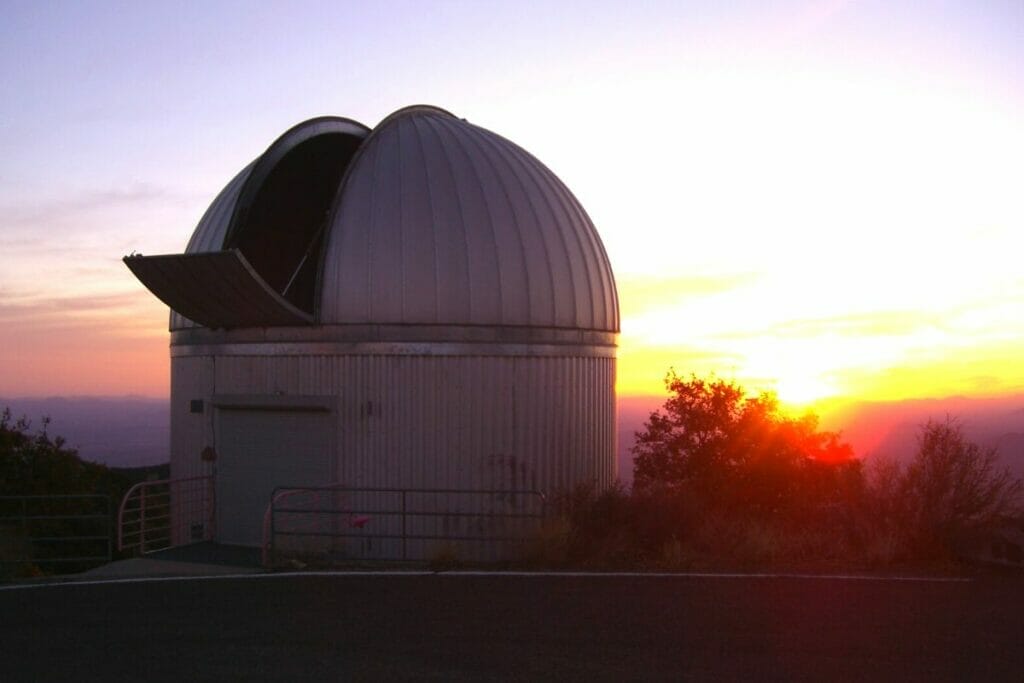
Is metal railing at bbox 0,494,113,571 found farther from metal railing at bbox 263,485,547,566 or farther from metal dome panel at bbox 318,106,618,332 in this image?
metal dome panel at bbox 318,106,618,332

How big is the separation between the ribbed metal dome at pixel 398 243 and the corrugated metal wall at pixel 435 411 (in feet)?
1.96

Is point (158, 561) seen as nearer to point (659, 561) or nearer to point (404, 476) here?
point (404, 476)

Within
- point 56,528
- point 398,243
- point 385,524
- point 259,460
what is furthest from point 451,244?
point 56,528

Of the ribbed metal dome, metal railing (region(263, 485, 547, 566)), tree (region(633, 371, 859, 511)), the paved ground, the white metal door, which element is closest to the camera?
the paved ground

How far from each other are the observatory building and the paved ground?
3972 millimetres

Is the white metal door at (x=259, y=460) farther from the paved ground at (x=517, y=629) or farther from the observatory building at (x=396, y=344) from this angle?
the paved ground at (x=517, y=629)

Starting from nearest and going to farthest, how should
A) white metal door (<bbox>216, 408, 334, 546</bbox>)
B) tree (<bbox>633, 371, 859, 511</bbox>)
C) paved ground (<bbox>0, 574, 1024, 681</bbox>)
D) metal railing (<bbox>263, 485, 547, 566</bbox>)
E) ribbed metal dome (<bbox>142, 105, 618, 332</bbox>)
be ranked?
paved ground (<bbox>0, 574, 1024, 681</bbox>), metal railing (<bbox>263, 485, 547, 566</bbox>), ribbed metal dome (<bbox>142, 105, 618, 332</bbox>), white metal door (<bbox>216, 408, 334, 546</bbox>), tree (<bbox>633, 371, 859, 511</bbox>)

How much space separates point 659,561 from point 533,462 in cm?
397

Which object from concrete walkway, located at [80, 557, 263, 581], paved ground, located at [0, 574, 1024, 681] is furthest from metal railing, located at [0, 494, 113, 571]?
→ paved ground, located at [0, 574, 1024, 681]

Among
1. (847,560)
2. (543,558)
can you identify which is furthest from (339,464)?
(847,560)

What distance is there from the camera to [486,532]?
13.4 metres

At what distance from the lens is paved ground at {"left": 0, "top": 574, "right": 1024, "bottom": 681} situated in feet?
21.3

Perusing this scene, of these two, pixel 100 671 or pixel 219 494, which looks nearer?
pixel 100 671

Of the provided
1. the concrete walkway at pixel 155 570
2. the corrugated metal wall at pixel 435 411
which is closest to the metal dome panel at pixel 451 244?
the corrugated metal wall at pixel 435 411
